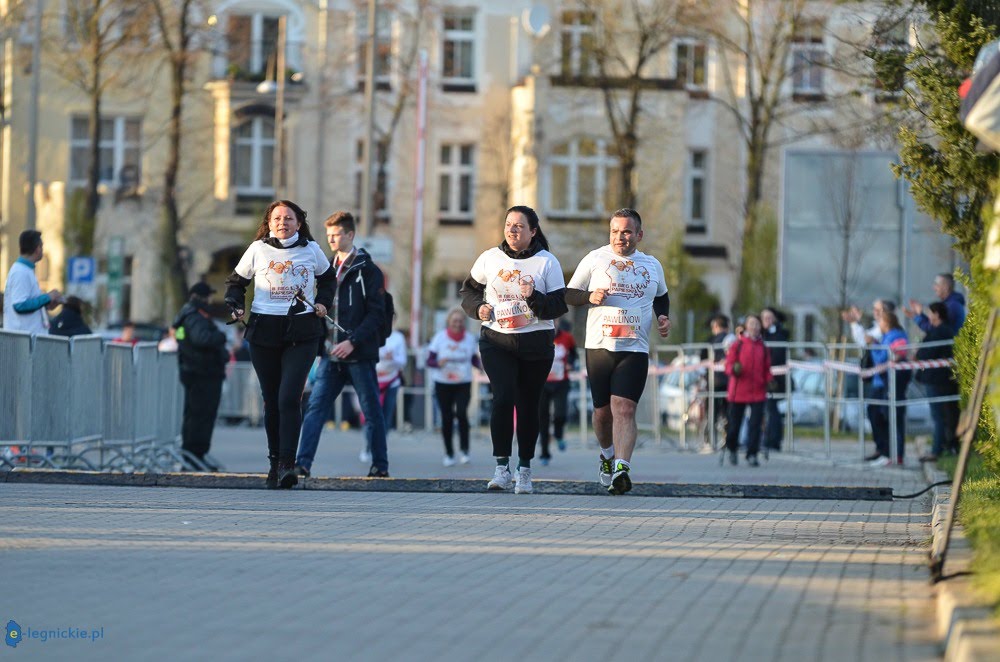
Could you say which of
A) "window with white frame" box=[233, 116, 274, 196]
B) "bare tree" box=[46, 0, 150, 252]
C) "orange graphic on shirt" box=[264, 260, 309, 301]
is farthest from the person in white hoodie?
"window with white frame" box=[233, 116, 274, 196]

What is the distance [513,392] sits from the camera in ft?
41.9

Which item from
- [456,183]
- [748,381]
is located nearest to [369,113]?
[748,381]

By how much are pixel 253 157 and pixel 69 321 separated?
35421mm

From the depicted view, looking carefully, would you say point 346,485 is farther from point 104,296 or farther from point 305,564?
point 104,296

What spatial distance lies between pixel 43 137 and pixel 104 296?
5062mm

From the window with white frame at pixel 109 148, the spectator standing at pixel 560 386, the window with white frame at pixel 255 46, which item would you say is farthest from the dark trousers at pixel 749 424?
the window with white frame at pixel 109 148

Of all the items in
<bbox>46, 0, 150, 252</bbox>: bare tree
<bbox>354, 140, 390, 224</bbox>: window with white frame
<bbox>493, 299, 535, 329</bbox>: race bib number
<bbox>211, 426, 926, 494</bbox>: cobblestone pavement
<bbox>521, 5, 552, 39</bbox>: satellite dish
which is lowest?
<bbox>211, 426, 926, 494</bbox>: cobblestone pavement

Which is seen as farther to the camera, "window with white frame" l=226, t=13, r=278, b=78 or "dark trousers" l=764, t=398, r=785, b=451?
"window with white frame" l=226, t=13, r=278, b=78

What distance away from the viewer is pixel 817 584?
779 centimetres

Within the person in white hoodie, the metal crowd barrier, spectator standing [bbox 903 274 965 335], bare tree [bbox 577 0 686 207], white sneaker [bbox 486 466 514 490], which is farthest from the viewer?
bare tree [bbox 577 0 686 207]

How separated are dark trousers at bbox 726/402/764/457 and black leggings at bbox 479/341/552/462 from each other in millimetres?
8618

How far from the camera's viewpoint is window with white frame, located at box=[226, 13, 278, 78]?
5272cm

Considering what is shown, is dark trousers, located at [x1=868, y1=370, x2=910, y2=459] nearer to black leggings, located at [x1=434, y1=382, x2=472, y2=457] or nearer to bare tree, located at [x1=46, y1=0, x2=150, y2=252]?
black leggings, located at [x1=434, y1=382, x2=472, y2=457]

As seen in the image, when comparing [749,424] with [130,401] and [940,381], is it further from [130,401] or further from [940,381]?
[130,401]
